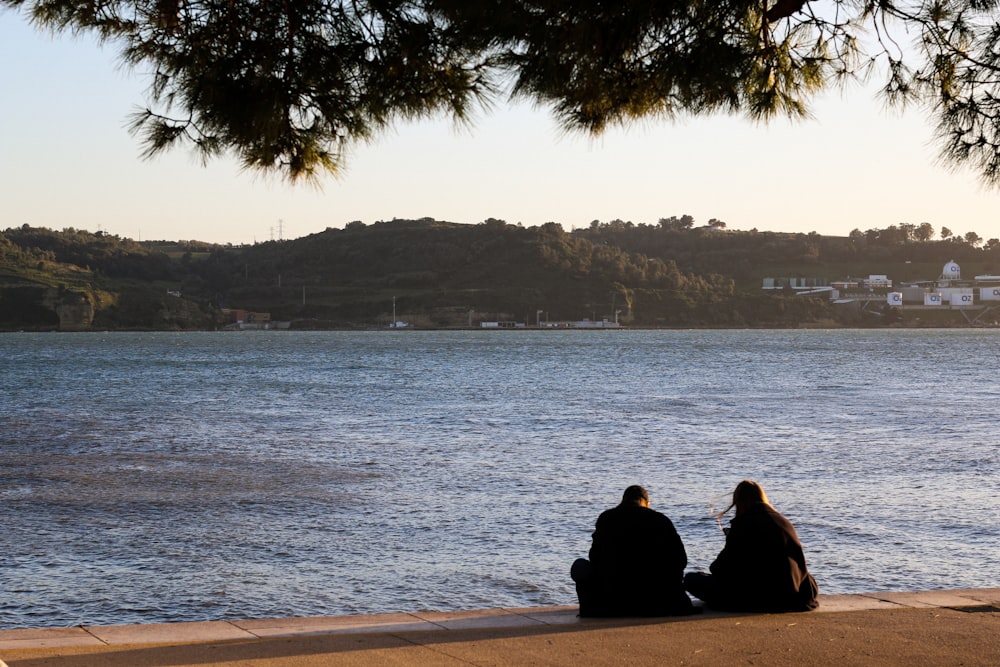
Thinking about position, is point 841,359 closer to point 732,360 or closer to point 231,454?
point 732,360

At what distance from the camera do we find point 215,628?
23.1 feet

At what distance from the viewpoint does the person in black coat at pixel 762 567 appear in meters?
7.22

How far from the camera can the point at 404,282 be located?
179m

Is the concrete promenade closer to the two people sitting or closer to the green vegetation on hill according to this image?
the two people sitting

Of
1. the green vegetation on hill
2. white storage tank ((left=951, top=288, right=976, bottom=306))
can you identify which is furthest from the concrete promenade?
white storage tank ((left=951, top=288, right=976, bottom=306))

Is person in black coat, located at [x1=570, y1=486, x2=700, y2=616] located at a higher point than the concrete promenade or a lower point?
higher

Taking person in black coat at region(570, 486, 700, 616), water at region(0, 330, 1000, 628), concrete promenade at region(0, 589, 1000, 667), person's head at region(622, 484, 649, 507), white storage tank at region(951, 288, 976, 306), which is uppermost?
white storage tank at region(951, 288, 976, 306)

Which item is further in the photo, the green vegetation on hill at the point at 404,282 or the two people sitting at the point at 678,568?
the green vegetation on hill at the point at 404,282

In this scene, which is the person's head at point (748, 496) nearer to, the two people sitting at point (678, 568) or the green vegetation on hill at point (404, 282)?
the two people sitting at point (678, 568)

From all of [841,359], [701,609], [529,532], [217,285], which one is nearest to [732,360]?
[841,359]

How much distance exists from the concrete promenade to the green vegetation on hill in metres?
164

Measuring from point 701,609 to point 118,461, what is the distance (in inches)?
686

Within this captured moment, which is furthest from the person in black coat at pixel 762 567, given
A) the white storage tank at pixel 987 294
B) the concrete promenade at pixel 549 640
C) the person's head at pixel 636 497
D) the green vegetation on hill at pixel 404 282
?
the white storage tank at pixel 987 294

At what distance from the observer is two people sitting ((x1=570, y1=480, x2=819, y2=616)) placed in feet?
23.7
